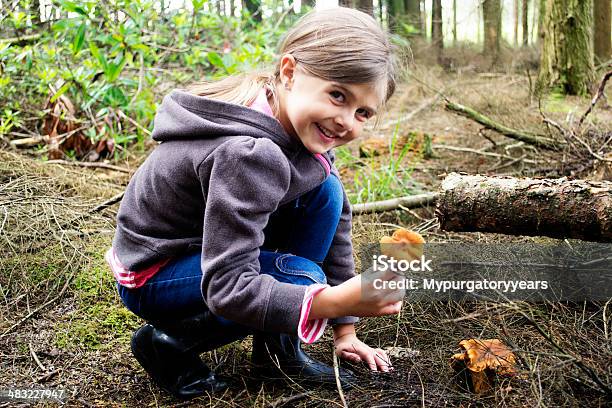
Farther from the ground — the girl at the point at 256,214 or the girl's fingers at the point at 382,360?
the girl at the point at 256,214

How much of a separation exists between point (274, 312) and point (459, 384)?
536mm

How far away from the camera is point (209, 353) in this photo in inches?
75.5

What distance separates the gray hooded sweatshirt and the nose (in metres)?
0.13

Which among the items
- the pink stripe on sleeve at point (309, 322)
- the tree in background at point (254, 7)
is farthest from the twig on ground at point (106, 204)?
the tree in background at point (254, 7)

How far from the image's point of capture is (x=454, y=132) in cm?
495

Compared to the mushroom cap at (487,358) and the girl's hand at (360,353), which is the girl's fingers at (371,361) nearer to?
the girl's hand at (360,353)

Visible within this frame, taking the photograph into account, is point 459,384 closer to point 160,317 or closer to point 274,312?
point 274,312

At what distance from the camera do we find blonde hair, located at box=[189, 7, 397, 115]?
1458 millimetres

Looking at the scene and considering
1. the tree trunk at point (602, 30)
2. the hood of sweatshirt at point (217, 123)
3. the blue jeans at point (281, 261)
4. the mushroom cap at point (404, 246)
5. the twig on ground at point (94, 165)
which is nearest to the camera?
the mushroom cap at point (404, 246)

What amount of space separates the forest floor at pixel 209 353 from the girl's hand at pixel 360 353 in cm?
3

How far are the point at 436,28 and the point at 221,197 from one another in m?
10.8

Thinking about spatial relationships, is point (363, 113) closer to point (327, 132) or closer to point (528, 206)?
point (327, 132)

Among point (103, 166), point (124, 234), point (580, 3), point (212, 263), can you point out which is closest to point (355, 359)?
point (212, 263)

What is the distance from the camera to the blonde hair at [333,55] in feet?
4.78
